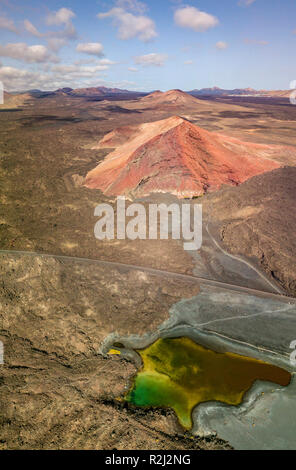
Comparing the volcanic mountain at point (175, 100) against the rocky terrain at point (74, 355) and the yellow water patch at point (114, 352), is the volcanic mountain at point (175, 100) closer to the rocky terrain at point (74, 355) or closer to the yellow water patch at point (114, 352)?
the rocky terrain at point (74, 355)

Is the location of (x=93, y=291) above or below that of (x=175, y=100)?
below

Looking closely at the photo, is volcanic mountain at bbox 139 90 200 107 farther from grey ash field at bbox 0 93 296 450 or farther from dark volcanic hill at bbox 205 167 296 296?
dark volcanic hill at bbox 205 167 296 296

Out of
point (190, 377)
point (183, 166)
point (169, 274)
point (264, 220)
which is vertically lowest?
point (190, 377)

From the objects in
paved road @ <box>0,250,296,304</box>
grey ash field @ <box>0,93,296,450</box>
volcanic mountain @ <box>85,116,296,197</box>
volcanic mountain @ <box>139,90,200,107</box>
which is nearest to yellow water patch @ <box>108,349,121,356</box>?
grey ash field @ <box>0,93,296,450</box>

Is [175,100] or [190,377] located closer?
[190,377]

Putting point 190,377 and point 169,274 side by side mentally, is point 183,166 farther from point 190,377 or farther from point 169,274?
point 190,377

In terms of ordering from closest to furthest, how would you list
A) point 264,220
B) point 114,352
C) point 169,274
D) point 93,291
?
point 114,352 → point 93,291 → point 169,274 → point 264,220

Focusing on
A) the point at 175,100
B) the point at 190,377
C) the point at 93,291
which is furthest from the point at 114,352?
the point at 175,100

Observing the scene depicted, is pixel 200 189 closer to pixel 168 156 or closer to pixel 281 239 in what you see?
pixel 168 156
